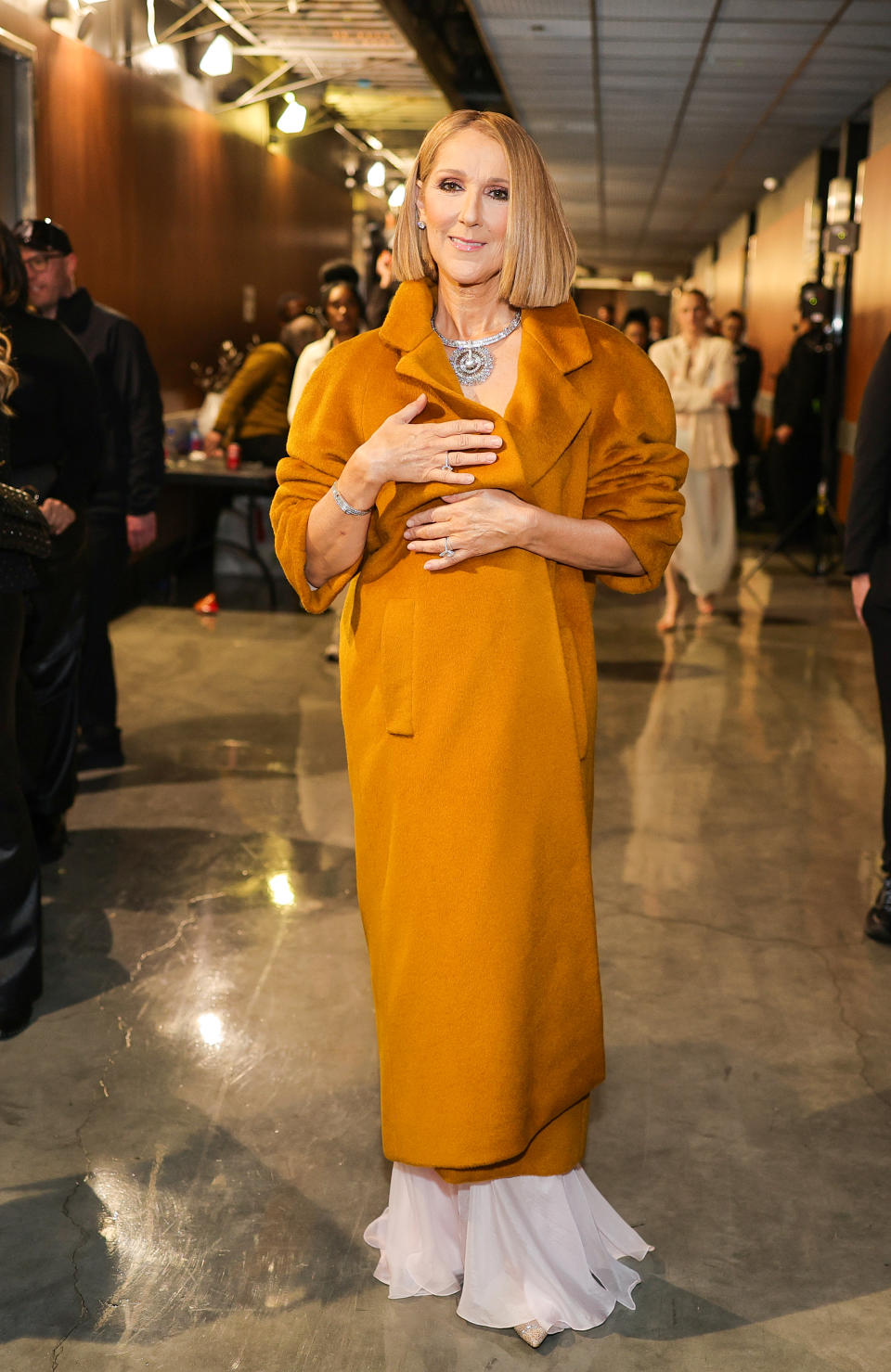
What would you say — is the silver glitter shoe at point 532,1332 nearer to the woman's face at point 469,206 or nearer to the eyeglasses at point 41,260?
the woman's face at point 469,206

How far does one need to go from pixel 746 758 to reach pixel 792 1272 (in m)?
2.90

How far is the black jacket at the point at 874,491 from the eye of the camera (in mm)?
3225

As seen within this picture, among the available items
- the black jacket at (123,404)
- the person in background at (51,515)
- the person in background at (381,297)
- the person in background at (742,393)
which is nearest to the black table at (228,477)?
the person in background at (381,297)

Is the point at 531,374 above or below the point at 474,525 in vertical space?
above

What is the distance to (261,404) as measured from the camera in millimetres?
7984

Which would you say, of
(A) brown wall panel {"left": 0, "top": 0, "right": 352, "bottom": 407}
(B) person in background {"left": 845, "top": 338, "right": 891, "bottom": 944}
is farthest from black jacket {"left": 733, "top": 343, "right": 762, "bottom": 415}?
(B) person in background {"left": 845, "top": 338, "right": 891, "bottom": 944}

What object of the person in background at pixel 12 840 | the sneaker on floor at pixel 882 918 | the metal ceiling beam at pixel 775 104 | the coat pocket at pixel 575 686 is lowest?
the sneaker on floor at pixel 882 918

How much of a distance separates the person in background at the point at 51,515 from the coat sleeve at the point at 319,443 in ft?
4.95

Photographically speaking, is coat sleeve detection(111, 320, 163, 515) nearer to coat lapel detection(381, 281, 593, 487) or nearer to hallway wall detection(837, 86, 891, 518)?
coat lapel detection(381, 281, 593, 487)

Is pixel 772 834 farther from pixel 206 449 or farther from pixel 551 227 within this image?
pixel 206 449

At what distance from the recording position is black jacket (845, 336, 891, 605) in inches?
127

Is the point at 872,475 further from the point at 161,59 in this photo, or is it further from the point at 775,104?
the point at 775,104

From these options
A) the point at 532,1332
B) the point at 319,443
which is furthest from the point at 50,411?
the point at 532,1332

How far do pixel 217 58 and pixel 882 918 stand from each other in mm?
6675
